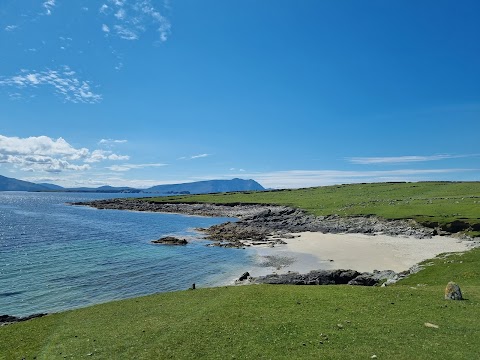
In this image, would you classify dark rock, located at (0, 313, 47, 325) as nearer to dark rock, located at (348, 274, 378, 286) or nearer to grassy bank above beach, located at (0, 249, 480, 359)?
grassy bank above beach, located at (0, 249, 480, 359)

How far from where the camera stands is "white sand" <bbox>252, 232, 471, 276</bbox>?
54.8 metres

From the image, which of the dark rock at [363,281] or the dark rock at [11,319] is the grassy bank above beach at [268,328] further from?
the dark rock at [363,281]

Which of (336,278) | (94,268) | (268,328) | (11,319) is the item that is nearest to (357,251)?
(336,278)

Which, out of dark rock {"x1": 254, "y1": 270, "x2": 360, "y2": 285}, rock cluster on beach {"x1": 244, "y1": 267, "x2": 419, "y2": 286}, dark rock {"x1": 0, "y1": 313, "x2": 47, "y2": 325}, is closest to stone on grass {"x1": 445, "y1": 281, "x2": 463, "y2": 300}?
rock cluster on beach {"x1": 244, "y1": 267, "x2": 419, "y2": 286}

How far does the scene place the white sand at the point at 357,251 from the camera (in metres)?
54.8

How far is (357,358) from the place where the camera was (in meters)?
16.2

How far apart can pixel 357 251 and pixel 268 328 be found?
5035 centimetres

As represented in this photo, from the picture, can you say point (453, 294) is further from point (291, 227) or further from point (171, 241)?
point (291, 227)

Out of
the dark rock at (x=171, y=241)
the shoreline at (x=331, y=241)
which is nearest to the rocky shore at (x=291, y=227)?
the shoreline at (x=331, y=241)

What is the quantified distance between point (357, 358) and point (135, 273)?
40775mm

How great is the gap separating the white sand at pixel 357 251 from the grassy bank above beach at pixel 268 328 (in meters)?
26.2

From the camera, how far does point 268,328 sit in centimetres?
2011

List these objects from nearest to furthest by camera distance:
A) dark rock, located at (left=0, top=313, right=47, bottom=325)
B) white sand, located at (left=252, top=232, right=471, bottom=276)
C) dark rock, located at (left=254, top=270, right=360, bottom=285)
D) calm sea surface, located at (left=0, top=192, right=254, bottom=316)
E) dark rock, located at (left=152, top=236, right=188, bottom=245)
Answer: dark rock, located at (left=0, top=313, right=47, bottom=325) → calm sea surface, located at (left=0, top=192, right=254, bottom=316) → dark rock, located at (left=254, top=270, right=360, bottom=285) → white sand, located at (left=252, top=232, right=471, bottom=276) → dark rock, located at (left=152, top=236, right=188, bottom=245)

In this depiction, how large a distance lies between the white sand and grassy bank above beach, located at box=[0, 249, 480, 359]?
26.2m
